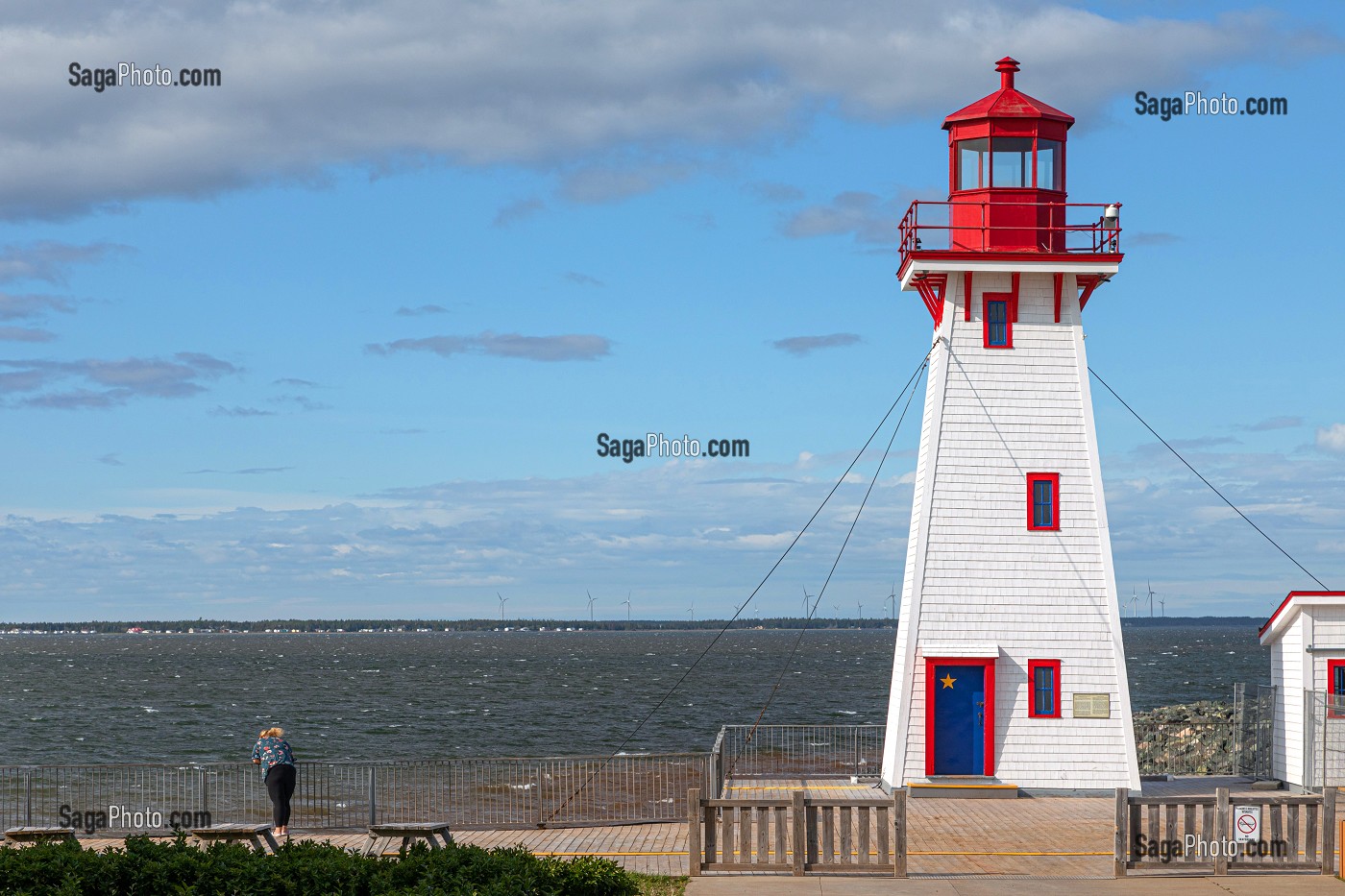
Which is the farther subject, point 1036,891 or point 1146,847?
point 1146,847

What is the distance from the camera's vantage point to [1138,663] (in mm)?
135500

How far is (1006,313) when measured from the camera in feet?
91.0

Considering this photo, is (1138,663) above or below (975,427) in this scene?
below

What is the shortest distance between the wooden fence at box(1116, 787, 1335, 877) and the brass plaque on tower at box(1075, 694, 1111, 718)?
28.4 ft

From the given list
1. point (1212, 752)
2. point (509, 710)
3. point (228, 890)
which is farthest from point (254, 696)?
point (228, 890)

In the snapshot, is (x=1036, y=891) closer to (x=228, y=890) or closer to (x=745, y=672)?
(x=228, y=890)

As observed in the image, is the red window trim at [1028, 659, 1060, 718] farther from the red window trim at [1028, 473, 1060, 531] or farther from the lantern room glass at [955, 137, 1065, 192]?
the lantern room glass at [955, 137, 1065, 192]

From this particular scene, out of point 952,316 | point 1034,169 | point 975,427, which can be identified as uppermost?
point 1034,169

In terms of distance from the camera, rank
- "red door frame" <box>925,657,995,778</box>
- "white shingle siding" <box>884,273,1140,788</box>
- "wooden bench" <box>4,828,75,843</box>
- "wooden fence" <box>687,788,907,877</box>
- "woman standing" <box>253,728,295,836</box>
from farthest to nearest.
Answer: "white shingle siding" <box>884,273,1140,788</box>
"red door frame" <box>925,657,995,778</box>
"woman standing" <box>253,728,295,836</box>
"wooden bench" <box>4,828,75,843</box>
"wooden fence" <box>687,788,907,877</box>

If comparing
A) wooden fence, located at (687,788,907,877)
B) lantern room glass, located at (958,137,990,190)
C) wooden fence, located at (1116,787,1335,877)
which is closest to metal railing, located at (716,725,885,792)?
wooden fence, located at (687,788,907,877)

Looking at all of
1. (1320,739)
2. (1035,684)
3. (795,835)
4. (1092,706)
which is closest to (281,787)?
(795,835)

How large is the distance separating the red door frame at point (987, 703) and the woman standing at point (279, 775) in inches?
449

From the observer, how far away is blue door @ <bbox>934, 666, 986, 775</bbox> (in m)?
26.8

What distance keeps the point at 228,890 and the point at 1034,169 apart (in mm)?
19743
